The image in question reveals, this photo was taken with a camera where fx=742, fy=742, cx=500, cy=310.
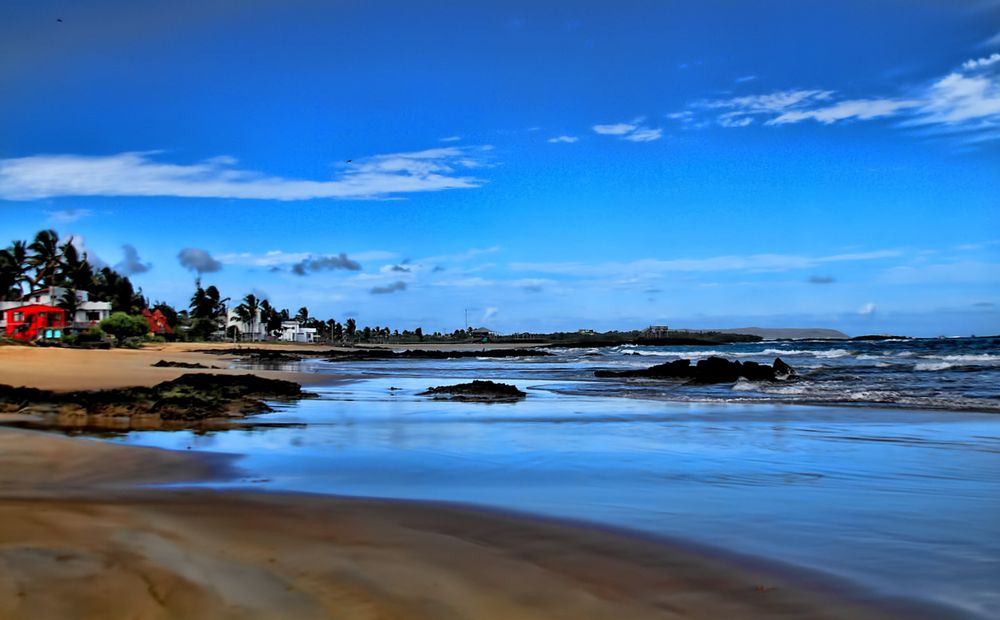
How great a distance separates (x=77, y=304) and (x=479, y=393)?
69.8 m

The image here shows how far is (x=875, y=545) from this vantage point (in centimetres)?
478

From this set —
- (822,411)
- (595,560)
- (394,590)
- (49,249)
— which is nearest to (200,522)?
(394,590)

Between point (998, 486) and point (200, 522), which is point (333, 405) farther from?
point (998, 486)

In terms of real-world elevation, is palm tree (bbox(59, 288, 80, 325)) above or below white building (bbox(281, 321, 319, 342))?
above

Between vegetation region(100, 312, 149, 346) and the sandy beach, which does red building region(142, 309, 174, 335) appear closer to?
vegetation region(100, 312, 149, 346)

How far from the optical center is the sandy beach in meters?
3.46

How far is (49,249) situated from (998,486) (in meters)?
85.1

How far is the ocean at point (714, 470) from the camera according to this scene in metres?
4.71

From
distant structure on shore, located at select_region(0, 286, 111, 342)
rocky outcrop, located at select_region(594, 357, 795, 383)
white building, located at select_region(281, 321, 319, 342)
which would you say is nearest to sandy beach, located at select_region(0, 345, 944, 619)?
rocky outcrop, located at select_region(594, 357, 795, 383)

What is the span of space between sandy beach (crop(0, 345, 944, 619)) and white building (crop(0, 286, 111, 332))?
76.0 metres

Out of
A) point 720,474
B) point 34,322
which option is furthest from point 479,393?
point 34,322

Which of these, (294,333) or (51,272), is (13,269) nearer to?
(51,272)

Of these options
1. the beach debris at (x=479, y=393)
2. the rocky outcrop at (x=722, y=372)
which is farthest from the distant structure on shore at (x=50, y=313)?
the beach debris at (x=479, y=393)

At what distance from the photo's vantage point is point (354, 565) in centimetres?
408
